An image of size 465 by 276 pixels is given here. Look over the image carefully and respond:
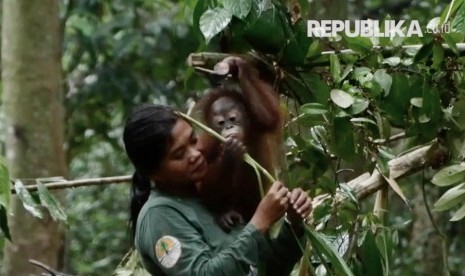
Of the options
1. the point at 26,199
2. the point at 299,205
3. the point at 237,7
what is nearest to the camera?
the point at 299,205

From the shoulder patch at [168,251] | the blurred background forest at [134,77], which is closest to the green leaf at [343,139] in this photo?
the shoulder patch at [168,251]

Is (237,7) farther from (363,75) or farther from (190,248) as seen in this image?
(190,248)

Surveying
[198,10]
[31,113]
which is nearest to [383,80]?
→ [198,10]

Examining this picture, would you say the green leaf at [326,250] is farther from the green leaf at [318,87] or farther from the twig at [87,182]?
the twig at [87,182]

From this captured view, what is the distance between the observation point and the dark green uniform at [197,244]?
5.61 ft

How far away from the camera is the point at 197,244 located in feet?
5.80

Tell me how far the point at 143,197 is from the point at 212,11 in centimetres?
43

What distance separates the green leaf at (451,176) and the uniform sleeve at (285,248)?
0.36 m

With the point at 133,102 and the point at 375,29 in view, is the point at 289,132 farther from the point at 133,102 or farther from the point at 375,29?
the point at 133,102

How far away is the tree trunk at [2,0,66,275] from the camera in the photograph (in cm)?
288

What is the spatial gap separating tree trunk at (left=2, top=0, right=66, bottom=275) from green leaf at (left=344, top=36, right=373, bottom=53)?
1302 mm

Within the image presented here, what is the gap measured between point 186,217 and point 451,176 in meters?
0.60

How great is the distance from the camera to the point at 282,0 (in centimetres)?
200

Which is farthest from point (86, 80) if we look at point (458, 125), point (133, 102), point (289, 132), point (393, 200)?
point (458, 125)
